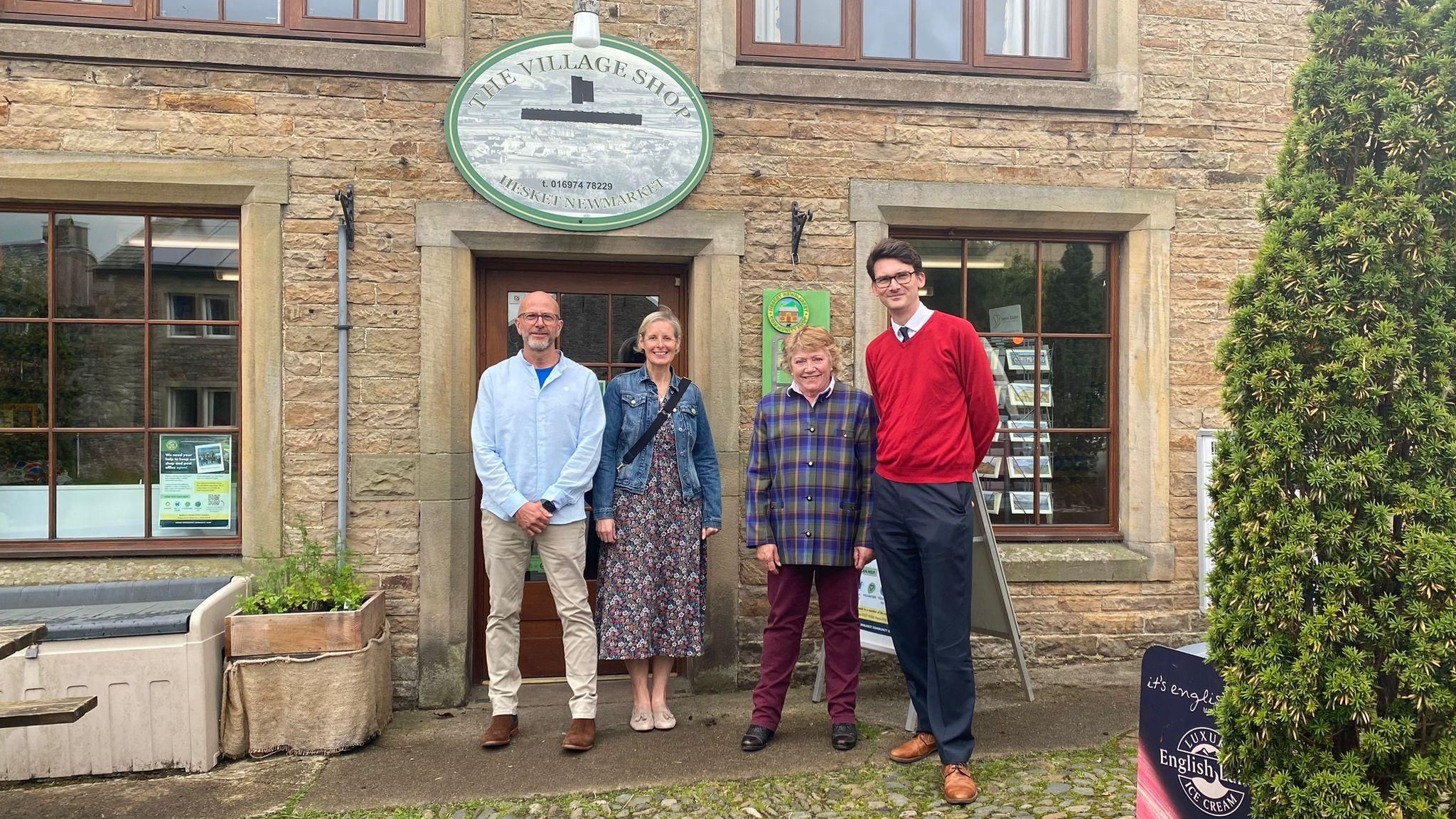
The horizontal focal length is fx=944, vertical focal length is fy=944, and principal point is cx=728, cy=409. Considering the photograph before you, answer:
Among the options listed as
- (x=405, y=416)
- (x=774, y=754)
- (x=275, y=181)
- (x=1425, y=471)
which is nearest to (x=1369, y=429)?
(x=1425, y=471)

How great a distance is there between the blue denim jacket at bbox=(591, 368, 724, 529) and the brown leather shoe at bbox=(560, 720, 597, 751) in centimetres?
91

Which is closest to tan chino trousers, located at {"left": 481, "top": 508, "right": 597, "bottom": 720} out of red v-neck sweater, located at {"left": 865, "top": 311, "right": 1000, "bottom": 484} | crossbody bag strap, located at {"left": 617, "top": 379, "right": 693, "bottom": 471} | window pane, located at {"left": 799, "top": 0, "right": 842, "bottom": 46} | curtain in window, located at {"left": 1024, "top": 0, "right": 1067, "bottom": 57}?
crossbody bag strap, located at {"left": 617, "top": 379, "right": 693, "bottom": 471}

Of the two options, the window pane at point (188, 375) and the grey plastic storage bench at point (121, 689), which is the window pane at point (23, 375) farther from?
the grey plastic storage bench at point (121, 689)

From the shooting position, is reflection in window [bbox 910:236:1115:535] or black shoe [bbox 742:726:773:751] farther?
reflection in window [bbox 910:236:1115:535]

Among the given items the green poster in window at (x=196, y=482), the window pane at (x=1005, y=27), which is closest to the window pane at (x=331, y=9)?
the green poster in window at (x=196, y=482)

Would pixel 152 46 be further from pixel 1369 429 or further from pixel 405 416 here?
pixel 1369 429

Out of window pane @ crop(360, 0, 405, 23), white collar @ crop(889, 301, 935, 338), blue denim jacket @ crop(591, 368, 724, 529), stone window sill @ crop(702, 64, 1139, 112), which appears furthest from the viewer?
stone window sill @ crop(702, 64, 1139, 112)

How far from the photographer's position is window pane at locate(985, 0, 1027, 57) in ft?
17.4

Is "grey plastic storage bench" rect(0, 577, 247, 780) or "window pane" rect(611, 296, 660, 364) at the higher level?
"window pane" rect(611, 296, 660, 364)

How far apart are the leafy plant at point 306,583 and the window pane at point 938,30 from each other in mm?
4057

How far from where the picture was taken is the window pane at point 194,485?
4750mm

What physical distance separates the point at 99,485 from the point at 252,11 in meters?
2.50

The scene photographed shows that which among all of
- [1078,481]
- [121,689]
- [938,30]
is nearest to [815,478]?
[1078,481]

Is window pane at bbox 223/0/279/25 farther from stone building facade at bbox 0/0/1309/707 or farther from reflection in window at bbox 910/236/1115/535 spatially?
reflection in window at bbox 910/236/1115/535
